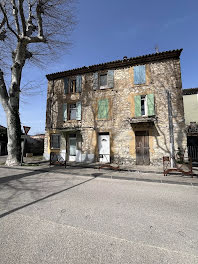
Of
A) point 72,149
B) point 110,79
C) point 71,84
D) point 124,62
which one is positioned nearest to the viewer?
point 124,62

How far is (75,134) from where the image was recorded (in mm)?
12500

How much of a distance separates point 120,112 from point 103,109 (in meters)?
A: 1.51

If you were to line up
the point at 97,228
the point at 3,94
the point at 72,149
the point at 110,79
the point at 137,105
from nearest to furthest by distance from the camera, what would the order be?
1. the point at 97,228
2. the point at 3,94
3. the point at 137,105
4. the point at 110,79
5. the point at 72,149

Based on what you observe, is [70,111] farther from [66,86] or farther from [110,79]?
[110,79]

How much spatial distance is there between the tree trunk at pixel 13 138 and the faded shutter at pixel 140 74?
9.94 m

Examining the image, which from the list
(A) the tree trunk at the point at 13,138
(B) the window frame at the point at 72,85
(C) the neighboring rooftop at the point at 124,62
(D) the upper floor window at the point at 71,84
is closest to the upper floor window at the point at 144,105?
(C) the neighboring rooftop at the point at 124,62

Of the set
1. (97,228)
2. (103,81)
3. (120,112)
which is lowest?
(97,228)

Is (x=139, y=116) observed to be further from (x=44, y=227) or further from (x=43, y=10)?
(x=43, y=10)

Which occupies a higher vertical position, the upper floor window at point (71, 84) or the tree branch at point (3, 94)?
the upper floor window at point (71, 84)

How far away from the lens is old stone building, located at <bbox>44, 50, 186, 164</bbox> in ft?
33.1

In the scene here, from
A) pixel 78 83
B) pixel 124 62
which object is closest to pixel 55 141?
pixel 78 83

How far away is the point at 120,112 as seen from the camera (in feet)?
36.7

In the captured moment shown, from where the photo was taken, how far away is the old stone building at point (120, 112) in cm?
→ 1008

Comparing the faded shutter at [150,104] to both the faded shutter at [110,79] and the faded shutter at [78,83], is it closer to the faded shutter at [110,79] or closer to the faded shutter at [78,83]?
the faded shutter at [110,79]
